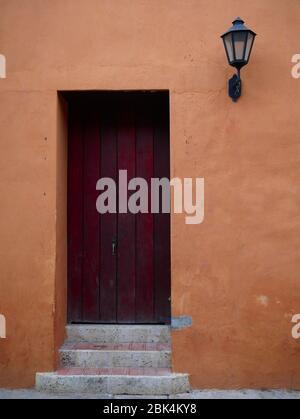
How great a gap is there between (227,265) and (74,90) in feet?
7.44

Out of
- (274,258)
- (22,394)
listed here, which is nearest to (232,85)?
(274,258)

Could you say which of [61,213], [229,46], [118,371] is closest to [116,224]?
[61,213]

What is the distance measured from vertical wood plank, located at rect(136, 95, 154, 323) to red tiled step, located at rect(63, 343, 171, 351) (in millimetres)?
284

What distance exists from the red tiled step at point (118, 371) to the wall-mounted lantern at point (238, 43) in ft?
9.73

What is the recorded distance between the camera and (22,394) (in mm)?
4082

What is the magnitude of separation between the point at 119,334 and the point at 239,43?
10.1ft

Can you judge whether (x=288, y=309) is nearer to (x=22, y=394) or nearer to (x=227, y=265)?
(x=227, y=265)

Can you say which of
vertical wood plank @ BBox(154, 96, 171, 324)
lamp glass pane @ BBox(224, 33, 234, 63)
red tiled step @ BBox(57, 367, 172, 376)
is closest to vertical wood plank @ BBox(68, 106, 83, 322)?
red tiled step @ BBox(57, 367, 172, 376)

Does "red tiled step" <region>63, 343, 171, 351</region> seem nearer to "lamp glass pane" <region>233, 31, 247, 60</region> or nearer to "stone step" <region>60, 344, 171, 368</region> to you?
"stone step" <region>60, 344, 171, 368</region>

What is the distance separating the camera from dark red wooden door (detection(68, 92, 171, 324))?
4680 mm

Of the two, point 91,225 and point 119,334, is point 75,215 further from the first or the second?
point 119,334

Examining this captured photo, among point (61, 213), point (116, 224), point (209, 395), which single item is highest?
point (61, 213)

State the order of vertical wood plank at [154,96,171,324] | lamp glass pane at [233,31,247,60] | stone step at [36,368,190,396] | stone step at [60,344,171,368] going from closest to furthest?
lamp glass pane at [233,31,247,60] < stone step at [36,368,190,396] < stone step at [60,344,171,368] < vertical wood plank at [154,96,171,324]

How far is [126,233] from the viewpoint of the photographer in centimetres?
473
